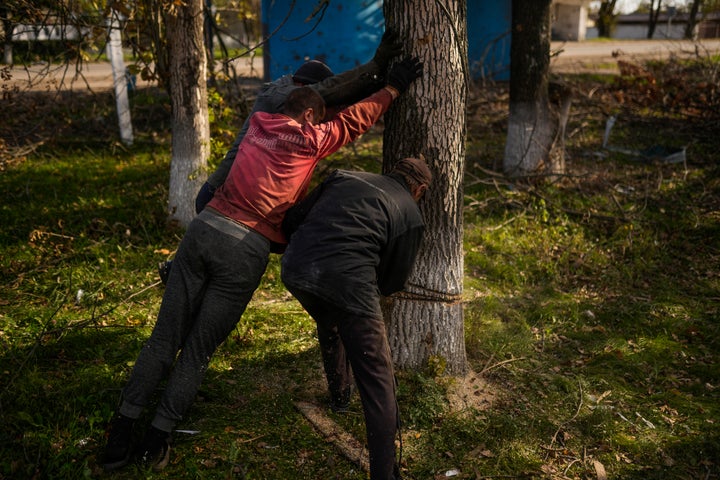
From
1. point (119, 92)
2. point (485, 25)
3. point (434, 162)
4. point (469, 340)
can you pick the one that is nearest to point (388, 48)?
point (434, 162)

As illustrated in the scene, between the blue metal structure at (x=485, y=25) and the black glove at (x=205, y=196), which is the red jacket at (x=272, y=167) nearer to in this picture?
the black glove at (x=205, y=196)

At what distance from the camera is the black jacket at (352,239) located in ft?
10.4

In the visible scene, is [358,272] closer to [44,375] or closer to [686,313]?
[44,375]

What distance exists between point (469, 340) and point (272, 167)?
2.22 meters

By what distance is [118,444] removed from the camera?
3.28 metres

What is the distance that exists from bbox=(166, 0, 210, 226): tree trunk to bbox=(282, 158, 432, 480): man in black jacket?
3656 millimetres

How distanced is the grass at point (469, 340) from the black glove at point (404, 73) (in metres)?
1.89

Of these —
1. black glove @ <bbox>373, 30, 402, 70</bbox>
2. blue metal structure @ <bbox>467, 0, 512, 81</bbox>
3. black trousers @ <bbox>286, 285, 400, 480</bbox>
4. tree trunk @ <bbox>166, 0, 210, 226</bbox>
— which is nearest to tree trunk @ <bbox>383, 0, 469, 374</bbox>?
black glove @ <bbox>373, 30, 402, 70</bbox>

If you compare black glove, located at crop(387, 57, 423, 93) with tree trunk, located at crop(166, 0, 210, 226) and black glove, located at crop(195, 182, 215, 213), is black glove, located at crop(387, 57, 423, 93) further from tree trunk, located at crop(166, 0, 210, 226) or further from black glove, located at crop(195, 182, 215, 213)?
tree trunk, located at crop(166, 0, 210, 226)

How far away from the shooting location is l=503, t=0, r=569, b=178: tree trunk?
Answer: 316 inches

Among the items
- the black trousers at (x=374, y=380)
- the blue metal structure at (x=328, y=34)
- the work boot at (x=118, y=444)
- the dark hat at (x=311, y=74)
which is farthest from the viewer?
the blue metal structure at (x=328, y=34)

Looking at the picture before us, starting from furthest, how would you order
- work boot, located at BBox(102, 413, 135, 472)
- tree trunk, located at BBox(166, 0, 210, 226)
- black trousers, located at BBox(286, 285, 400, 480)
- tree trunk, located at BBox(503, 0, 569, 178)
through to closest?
tree trunk, located at BBox(503, 0, 569, 178) < tree trunk, located at BBox(166, 0, 210, 226) < work boot, located at BBox(102, 413, 135, 472) < black trousers, located at BBox(286, 285, 400, 480)

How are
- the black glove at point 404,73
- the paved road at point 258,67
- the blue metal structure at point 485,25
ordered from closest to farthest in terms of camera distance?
1. the black glove at point 404,73
2. the paved road at point 258,67
3. the blue metal structure at point 485,25

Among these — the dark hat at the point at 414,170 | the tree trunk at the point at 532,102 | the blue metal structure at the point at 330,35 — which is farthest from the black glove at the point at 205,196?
the blue metal structure at the point at 330,35
